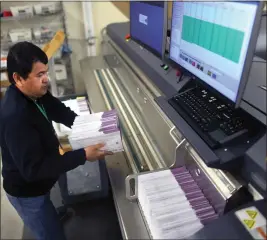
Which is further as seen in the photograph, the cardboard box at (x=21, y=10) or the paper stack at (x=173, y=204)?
the cardboard box at (x=21, y=10)

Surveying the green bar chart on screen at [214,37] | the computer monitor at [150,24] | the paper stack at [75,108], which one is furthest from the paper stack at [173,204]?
the paper stack at [75,108]

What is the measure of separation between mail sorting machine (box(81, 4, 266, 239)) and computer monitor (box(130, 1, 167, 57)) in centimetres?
11

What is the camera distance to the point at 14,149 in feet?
3.35

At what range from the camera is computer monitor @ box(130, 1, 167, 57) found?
1.41 meters

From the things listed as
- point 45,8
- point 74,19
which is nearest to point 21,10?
point 45,8

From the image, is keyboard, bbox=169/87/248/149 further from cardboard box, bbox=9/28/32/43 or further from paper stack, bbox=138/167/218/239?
cardboard box, bbox=9/28/32/43

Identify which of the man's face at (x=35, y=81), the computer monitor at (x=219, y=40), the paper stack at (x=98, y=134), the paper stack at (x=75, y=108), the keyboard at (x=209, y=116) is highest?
the computer monitor at (x=219, y=40)

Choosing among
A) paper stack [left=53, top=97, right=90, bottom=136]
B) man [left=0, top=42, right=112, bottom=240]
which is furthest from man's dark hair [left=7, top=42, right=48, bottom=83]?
paper stack [left=53, top=97, right=90, bottom=136]

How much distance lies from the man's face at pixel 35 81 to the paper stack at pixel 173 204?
56cm

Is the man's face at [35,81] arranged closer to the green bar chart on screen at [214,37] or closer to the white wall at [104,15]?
the green bar chart on screen at [214,37]

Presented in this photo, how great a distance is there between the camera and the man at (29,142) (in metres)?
1.02

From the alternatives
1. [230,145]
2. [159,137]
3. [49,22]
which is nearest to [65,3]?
[49,22]

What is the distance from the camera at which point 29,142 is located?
1.02 m

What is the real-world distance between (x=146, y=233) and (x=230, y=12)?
2.41 feet
